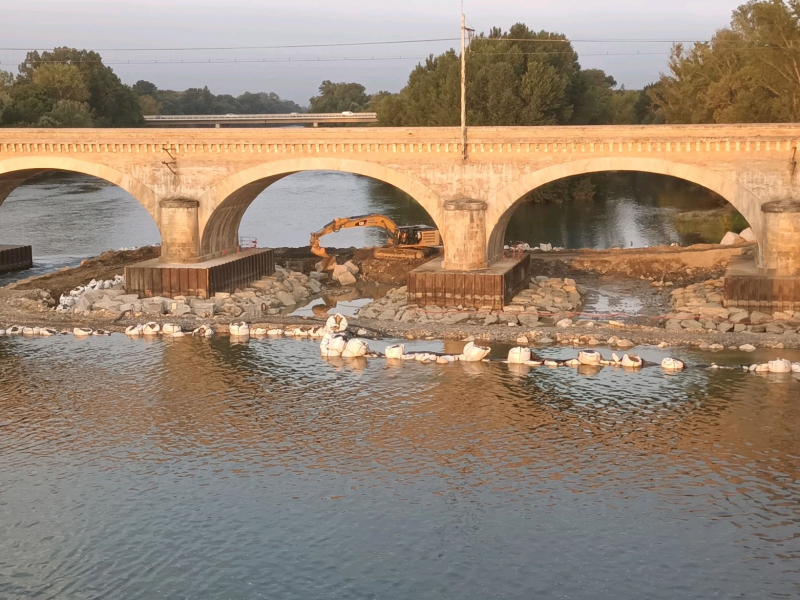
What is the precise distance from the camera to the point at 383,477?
23.2 metres

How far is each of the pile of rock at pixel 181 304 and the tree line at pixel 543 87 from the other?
30.0m

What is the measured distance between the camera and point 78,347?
33656 mm

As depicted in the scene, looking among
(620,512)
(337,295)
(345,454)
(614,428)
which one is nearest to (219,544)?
(345,454)

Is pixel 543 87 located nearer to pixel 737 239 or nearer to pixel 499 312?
pixel 737 239

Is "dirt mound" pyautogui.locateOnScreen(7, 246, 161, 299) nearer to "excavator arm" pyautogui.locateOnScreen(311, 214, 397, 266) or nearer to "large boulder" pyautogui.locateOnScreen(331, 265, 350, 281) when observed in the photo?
"excavator arm" pyautogui.locateOnScreen(311, 214, 397, 266)

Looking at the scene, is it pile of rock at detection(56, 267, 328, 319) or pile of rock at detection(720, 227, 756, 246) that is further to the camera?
pile of rock at detection(720, 227, 756, 246)

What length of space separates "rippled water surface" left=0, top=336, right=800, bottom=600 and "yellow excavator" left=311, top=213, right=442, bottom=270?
53.4ft

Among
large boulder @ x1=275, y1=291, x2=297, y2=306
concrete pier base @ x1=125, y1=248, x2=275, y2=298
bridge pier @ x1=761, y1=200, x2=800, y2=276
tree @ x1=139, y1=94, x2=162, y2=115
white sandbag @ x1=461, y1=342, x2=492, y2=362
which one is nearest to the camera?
white sandbag @ x1=461, y1=342, x2=492, y2=362

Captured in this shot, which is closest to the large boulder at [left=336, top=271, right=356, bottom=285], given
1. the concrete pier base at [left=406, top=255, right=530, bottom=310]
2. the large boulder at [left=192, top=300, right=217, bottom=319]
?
the concrete pier base at [left=406, top=255, right=530, bottom=310]

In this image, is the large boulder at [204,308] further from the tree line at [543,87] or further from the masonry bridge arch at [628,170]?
the tree line at [543,87]

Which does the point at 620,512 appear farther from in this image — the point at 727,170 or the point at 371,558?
the point at 727,170

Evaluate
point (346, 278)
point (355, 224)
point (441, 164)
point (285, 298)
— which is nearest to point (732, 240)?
point (441, 164)

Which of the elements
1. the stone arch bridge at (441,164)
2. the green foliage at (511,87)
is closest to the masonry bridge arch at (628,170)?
the stone arch bridge at (441,164)

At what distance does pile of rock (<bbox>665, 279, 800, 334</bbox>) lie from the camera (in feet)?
111
